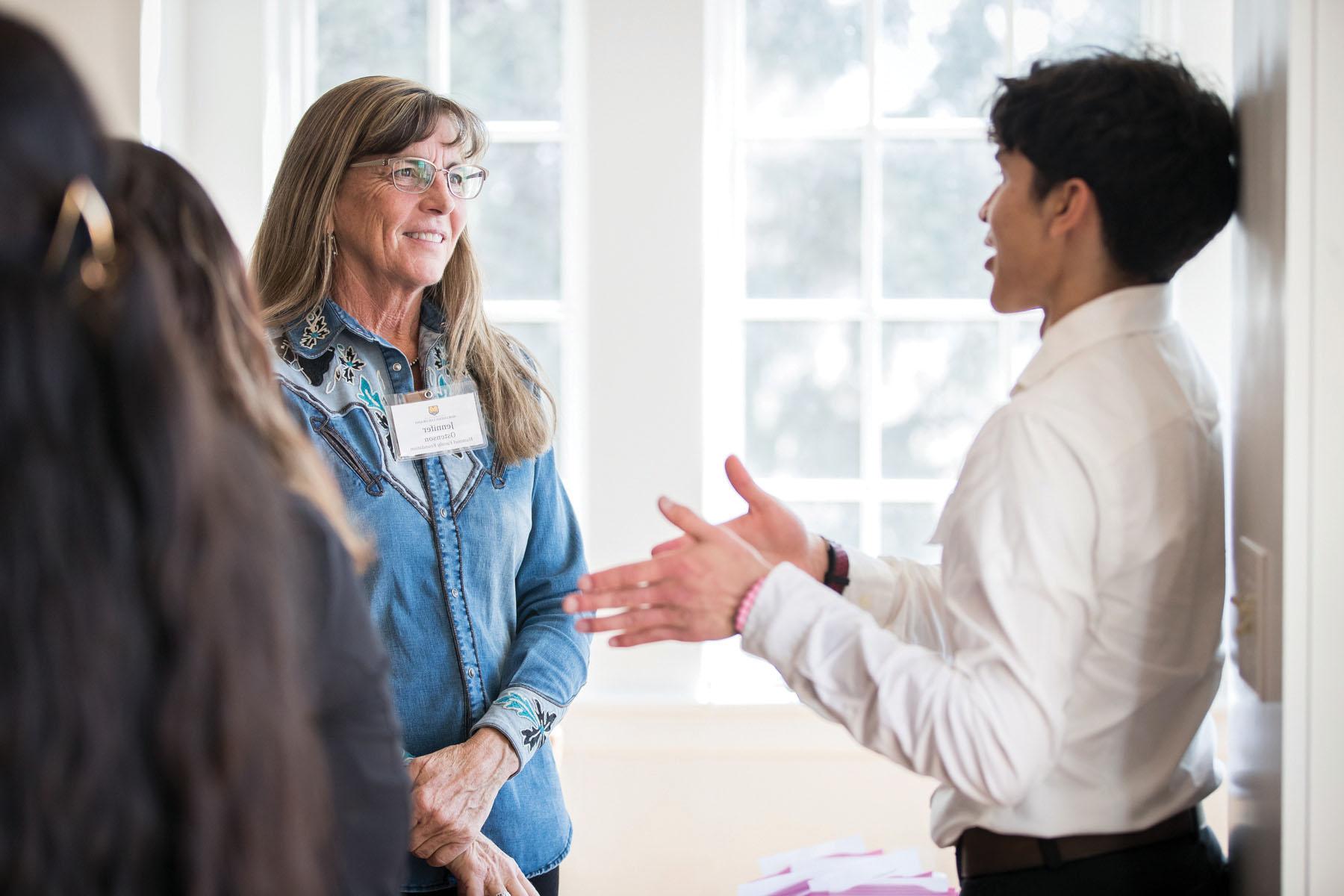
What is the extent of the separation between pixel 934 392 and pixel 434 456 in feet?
5.51

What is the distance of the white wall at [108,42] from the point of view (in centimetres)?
266

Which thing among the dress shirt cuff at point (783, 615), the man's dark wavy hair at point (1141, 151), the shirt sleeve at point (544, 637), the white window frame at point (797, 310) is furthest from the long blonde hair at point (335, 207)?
the white window frame at point (797, 310)

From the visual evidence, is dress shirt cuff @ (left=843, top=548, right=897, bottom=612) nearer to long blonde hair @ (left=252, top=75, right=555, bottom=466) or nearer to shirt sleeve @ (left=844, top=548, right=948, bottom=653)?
shirt sleeve @ (left=844, top=548, right=948, bottom=653)

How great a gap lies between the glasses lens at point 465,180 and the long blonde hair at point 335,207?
3 cm

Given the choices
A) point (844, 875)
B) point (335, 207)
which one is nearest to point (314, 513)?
point (335, 207)

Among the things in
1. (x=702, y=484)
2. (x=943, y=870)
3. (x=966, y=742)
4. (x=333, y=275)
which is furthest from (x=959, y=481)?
(x=943, y=870)

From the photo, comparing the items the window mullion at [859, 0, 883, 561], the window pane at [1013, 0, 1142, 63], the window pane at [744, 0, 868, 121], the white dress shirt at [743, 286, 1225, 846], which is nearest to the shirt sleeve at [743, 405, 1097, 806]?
the white dress shirt at [743, 286, 1225, 846]

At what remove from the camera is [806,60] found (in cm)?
294

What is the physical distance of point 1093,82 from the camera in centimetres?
121

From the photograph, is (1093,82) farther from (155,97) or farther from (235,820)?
(155,97)

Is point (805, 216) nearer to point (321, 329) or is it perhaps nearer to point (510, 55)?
point (510, 55)

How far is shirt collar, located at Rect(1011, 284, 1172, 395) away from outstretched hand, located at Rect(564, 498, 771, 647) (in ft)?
1.24

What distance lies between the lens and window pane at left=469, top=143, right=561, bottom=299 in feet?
9.77

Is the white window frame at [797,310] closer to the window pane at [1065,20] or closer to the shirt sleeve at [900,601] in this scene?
the window pane at [1065,20]
